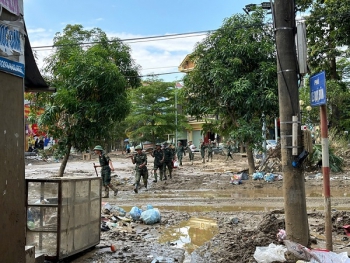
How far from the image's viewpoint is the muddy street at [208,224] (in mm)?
6203

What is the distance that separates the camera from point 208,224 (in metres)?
8.67

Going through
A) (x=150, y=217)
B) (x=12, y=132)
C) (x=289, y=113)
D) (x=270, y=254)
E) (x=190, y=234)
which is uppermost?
(x=289, y=113)

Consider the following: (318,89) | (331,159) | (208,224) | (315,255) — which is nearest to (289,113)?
(318,89)

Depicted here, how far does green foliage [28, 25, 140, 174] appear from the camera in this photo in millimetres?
12539

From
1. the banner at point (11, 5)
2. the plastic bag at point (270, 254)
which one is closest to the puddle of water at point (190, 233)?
the plastic bag at point (270, 254)

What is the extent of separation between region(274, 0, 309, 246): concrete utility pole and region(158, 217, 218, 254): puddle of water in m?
2.10

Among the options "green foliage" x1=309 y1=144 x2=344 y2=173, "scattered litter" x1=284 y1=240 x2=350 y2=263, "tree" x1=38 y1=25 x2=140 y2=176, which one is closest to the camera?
"scattered litter" x1=284 y1=240 x2=350 y2=263

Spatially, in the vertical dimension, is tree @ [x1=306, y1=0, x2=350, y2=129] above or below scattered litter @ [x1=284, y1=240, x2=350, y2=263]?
above

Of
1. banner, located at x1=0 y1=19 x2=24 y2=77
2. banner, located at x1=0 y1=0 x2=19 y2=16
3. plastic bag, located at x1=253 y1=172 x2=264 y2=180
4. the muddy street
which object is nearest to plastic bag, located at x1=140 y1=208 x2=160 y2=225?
the muddy street

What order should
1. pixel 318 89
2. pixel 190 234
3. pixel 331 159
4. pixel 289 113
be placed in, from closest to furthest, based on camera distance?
1. pixel 318 89
2. pixel 289 113
3. pixel 190 234
4. pixel 331 159

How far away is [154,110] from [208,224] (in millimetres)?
28000

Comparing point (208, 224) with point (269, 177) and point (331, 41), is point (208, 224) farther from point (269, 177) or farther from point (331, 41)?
point (331, 41)

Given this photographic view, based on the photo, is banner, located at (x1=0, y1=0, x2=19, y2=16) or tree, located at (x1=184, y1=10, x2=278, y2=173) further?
tree, located at (x1=184, y1=10, x2=278, y2=173)

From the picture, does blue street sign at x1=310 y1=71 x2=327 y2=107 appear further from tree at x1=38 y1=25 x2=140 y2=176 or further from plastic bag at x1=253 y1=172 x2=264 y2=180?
plastic bag at x1=253 y1=172 x2=264 y2=180
